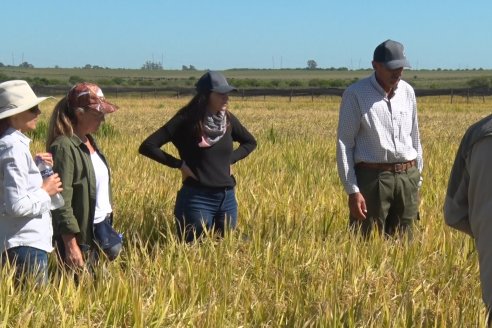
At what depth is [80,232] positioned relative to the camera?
391 centimetres

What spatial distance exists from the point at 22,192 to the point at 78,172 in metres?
0.49

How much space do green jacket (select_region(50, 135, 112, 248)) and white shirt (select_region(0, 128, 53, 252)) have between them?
7.2 inches

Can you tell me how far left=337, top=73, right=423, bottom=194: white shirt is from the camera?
4.57 meters

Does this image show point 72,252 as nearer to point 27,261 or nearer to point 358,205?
point 27,261

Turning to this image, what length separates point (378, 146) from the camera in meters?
4.59

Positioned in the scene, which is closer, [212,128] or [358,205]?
[358,205]

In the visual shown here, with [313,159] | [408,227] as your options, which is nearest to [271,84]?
[313,159]

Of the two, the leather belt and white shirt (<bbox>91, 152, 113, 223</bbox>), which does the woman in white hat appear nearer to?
white shirt (<bbox>91, 152, 113, 223</bbox>)

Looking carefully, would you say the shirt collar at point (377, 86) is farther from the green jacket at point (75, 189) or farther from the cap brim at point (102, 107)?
the green jacket at point (75, 189)

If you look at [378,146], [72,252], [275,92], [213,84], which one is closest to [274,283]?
[72,252]

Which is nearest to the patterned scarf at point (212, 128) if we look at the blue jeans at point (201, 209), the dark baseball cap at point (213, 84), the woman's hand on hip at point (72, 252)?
the dark baseball cap at point (213, 84)

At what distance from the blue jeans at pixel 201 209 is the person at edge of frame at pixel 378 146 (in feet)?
2.33

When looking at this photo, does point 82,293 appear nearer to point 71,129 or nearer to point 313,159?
point 71,129

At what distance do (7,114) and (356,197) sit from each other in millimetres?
1981
